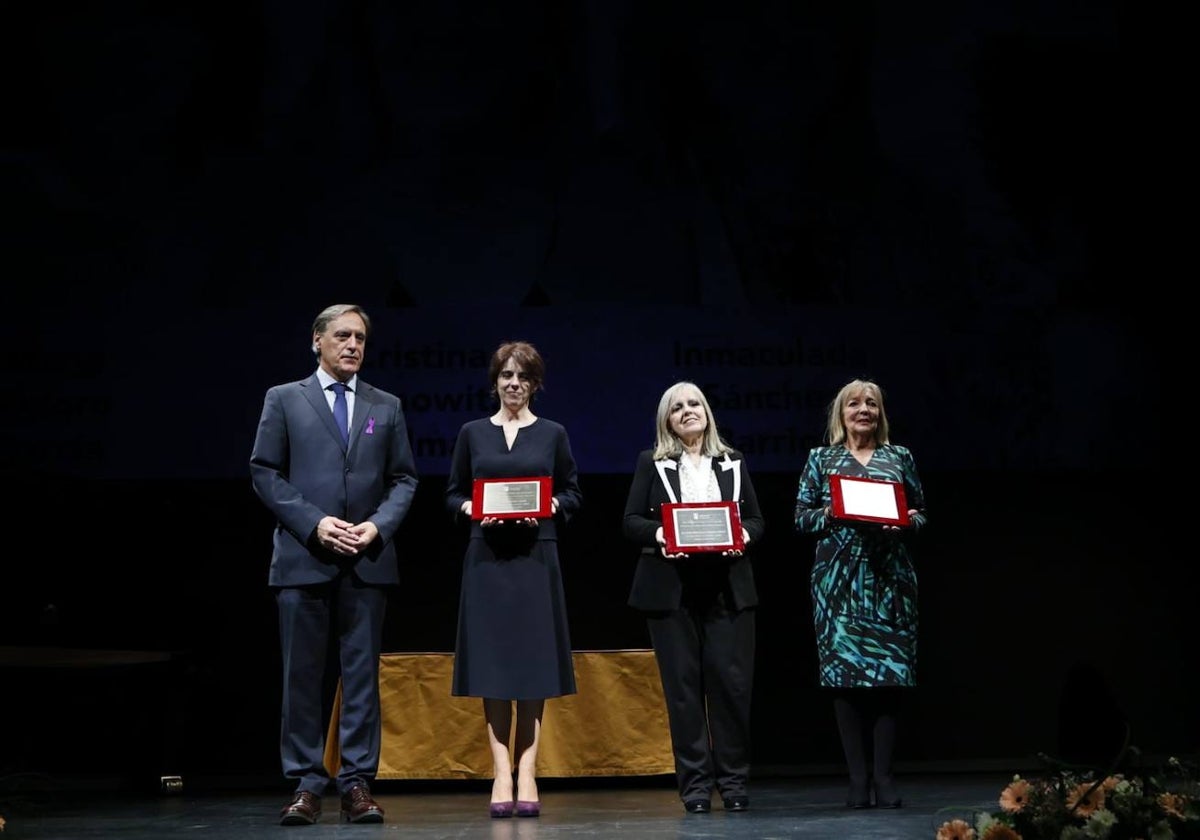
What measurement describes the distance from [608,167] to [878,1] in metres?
1.71

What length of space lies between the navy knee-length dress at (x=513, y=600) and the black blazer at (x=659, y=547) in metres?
0.29

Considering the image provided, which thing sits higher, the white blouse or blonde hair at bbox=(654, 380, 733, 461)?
blonde hair at bbox=(654, 380, 733, 461)

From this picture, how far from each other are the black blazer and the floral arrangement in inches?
103

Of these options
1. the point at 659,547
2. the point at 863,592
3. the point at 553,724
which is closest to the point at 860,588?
the point at 863,592

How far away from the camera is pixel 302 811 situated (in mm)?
4055

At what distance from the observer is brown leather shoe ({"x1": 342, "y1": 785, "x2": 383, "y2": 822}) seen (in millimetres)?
4156

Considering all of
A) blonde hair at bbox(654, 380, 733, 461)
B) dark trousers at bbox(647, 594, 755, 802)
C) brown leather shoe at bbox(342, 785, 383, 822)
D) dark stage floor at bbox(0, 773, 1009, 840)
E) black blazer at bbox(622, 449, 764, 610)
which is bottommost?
dark stage floor at bbox(0, 773, 1009, 840)

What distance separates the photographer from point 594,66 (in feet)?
21.5

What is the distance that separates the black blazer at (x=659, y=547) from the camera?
4.70 m

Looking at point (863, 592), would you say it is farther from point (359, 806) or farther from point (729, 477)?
point (359, 806)

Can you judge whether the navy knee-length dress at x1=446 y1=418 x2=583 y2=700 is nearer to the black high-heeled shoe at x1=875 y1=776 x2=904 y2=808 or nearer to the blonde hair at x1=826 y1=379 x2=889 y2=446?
the blonde hair at x1=826 y1=379 x2=889 y2=446

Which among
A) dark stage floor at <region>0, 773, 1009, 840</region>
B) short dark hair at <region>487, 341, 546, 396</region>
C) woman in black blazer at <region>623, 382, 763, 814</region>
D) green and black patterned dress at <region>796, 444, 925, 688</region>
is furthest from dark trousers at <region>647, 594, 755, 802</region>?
short dark hair at <region>487, 341, 546, 396</region>

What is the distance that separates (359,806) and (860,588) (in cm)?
196

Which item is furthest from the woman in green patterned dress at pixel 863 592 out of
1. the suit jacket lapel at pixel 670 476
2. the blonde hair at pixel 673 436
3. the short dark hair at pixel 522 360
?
the short dark hair at pixel 522 360
